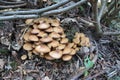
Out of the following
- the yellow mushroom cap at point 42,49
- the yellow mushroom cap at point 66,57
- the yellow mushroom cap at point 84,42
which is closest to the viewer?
the yellow mushroom cap at point 42,49

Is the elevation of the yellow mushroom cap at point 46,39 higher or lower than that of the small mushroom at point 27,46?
higher

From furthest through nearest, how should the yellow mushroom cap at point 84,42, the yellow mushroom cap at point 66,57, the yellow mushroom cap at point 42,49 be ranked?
the yellow mushroom cap at point 84,42 < the yellow mushroom cap at point 66,57 < the yellow mushroom cap at point 42,49

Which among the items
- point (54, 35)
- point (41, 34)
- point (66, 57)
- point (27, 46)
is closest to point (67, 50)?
point (66, 57)

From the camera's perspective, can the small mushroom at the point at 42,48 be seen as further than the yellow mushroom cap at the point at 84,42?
No

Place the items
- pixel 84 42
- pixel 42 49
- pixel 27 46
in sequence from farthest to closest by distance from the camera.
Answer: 1. pixel 84 42
2. pixel 27 46
3. pixel 42 49

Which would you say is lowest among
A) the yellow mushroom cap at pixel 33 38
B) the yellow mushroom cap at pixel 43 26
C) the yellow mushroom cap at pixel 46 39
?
the yellow mushroom cap at pixel 46 39

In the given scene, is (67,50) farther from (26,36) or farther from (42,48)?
(26,36)

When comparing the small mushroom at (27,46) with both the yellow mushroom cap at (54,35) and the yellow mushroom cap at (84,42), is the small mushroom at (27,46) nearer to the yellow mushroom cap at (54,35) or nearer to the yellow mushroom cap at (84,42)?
the yellow mushroom cap at (54,35)

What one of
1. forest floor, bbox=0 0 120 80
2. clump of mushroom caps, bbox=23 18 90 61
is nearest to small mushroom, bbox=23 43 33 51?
clump of mushroom caps, bbox=23 18 90 61

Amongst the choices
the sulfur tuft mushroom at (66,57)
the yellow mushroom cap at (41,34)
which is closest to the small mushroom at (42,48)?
the yellow mushroom cap at (41,34)
